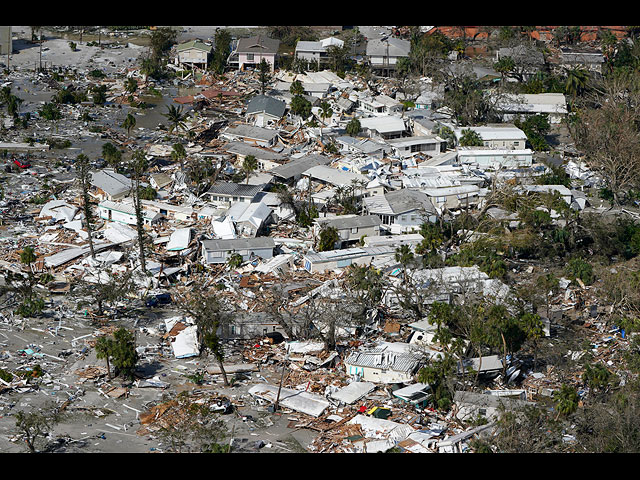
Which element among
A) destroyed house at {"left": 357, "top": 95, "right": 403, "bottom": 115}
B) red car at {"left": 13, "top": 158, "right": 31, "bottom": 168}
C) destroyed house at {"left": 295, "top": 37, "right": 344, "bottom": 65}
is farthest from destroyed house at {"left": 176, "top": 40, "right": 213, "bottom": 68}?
red car at {"left": 13, "top": 158, "right": 31, "bottom": 168}

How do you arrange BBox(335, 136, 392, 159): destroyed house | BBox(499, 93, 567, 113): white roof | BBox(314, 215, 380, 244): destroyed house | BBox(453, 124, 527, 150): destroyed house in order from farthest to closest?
BBox(499, 93, 567, 113): white roof → BBox(453, 124, 527, 150): destroyed house → BBox(335, 136, 392, 159): destroyed house → BBox(314, 215, 380, 244): destroyed house

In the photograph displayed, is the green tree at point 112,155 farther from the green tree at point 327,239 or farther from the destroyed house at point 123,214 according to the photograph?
the green tree at point 327,239

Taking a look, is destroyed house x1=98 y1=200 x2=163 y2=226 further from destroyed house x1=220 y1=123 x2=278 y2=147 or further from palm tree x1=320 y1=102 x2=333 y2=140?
palm tree x1=320 y1=102 x2=333 y2=140

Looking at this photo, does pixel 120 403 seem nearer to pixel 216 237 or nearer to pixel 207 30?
pixel 216 237

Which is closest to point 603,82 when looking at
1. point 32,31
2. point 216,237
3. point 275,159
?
point 275,159

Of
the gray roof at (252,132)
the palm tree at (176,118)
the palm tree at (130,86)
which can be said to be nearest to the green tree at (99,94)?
the palm tree at (130,86)

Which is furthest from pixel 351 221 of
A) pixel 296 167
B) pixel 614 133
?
pixel 614 133

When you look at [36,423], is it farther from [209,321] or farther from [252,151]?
[252,151]
